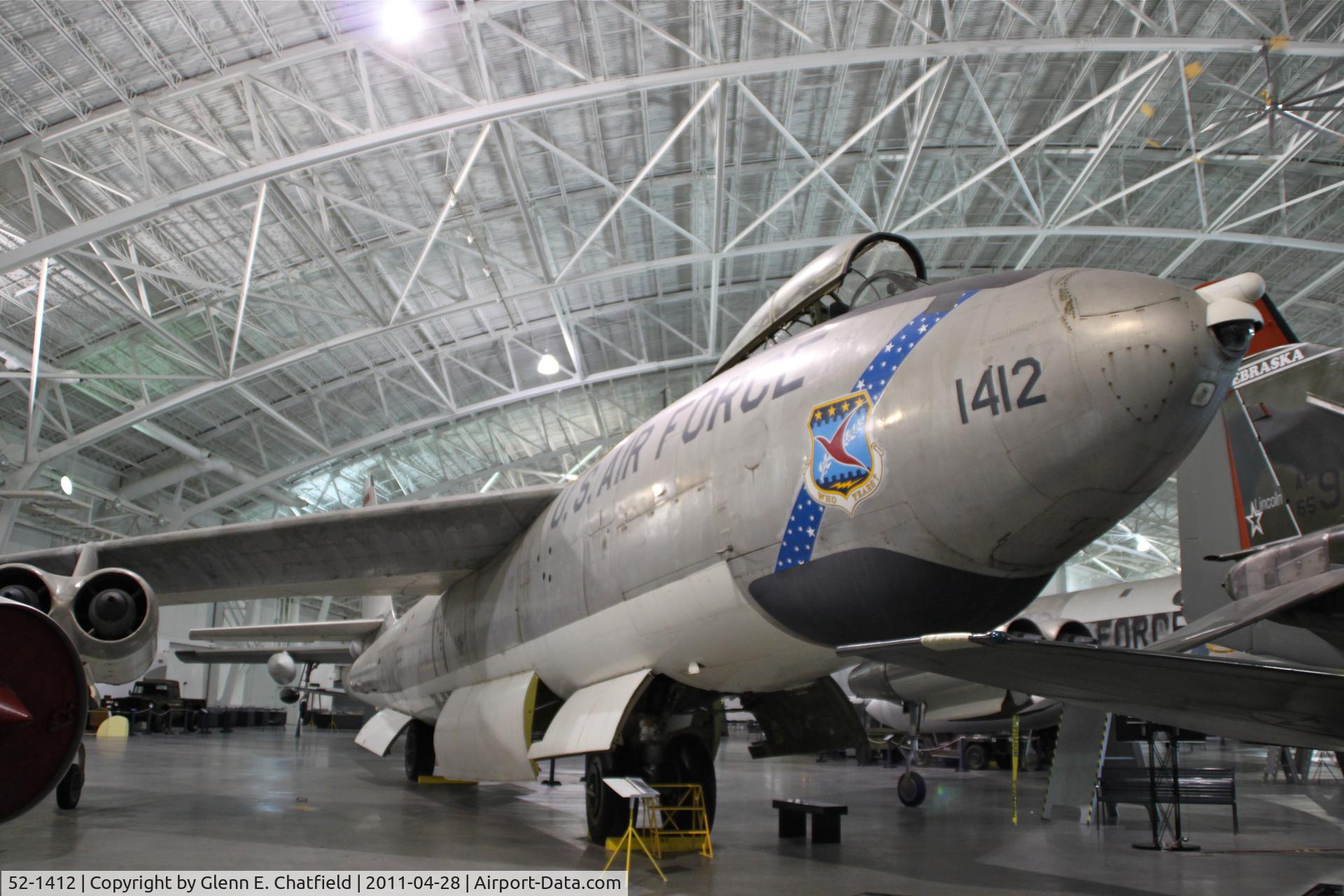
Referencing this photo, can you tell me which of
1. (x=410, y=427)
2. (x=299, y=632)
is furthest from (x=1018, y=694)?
(x=410, y=427)

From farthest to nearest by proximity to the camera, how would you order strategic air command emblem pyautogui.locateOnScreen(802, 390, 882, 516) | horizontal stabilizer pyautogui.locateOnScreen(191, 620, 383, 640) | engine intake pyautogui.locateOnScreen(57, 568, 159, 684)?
horizontal stabilizer pyautogui.locateOnScreen(191, 620, 383, 640) < engine intake pyautogui.locateOnScreen(57, 568, 159, 684) < strategic air command emblem pyautogui.locateOnScreen(802, 390, 882, 516)

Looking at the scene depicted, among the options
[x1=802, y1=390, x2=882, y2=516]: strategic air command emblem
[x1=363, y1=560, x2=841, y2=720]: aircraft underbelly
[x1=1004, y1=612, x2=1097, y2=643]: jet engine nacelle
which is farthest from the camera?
[x1=1004, y1=612, x2=1097, y2=643]: jet engine nacelle

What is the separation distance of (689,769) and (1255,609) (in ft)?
14.6

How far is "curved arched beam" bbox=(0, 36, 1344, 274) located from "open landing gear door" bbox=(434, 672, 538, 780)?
9.30 m

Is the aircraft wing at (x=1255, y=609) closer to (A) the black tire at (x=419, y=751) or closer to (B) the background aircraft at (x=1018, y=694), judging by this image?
(B) the background aircraft at (x=1018, y=694)

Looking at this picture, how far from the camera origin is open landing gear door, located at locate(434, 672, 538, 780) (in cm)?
713

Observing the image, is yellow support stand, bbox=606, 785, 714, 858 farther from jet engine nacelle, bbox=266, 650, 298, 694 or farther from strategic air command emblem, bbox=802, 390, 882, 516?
jet engine nacelle, bbox=266, 650, 298, 694

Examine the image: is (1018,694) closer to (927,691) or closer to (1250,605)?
(927,691)

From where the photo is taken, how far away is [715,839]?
7.42 metres

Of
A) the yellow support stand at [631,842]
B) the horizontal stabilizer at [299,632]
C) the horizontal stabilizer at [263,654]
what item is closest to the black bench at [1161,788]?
the yellow support stand at [631,842]

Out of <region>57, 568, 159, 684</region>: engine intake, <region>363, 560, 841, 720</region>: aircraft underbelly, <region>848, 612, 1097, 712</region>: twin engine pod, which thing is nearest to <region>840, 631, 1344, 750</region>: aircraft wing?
<region>363, 560, 841, 720</region>: aircraft underbelly

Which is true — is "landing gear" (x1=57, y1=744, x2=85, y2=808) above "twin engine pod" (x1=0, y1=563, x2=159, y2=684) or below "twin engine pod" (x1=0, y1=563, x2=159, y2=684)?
below

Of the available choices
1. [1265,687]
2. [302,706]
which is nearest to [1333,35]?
[1265,687]

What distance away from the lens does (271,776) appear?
Answer: 13.3 metres
